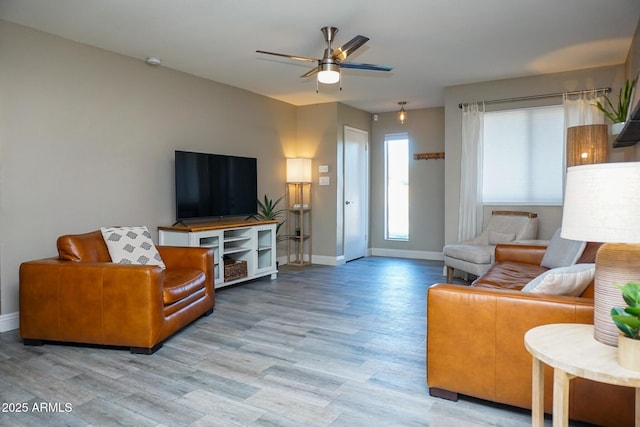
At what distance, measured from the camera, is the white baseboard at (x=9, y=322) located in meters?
3.41

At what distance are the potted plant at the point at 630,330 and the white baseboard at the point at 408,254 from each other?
5.80 m

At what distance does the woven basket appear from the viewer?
480cm

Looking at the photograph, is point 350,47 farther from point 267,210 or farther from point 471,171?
point 267,210

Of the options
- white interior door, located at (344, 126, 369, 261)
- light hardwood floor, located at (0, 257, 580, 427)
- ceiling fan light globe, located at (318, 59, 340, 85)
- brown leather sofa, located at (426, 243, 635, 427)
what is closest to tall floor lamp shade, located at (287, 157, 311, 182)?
white interior door, located at (344, 126, 369, 261)

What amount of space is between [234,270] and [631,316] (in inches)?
161

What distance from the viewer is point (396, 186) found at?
7.51m

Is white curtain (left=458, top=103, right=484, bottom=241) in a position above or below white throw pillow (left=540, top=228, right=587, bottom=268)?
above

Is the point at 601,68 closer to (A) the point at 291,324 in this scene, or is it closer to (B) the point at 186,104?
(A) the point at 291,324

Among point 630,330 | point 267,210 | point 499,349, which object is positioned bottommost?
point 499,349

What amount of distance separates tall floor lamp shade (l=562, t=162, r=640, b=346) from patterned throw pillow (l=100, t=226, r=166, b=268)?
3.13m

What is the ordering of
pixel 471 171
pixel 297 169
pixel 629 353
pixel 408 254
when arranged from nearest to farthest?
1. pixel 629 353
2. pixel 471 171
3. pixel 297 169
4. pixel 408 254

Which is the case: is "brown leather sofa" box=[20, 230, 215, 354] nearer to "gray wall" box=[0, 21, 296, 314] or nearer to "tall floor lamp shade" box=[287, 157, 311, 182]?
"gray wall" box=[0, 21, 296, 314]

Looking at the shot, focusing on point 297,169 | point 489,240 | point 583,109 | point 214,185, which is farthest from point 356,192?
point 583,109

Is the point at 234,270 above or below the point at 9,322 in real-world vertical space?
above
